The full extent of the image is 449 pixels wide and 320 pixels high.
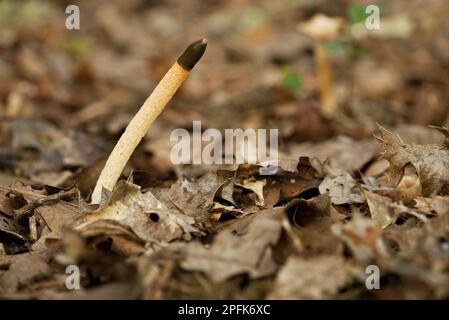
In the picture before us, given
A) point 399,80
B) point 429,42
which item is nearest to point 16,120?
point 399,80

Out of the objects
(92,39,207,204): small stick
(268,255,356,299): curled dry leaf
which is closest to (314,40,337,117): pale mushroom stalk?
(92,39,207,204): small stick

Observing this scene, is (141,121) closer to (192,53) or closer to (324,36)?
(192,53)

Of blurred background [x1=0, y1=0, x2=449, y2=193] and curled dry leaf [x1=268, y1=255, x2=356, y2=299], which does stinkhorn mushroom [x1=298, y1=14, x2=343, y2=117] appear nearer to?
blurred background [x1=0, y1=0, x2=449, y2=193]

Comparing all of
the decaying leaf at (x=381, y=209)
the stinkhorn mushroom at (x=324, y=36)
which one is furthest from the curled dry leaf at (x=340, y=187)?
the stinkhorn mushroom at (x=324, y=36)

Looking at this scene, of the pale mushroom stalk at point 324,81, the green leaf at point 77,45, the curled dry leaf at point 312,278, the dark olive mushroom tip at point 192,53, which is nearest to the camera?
the curled dry leaf at point 312,278

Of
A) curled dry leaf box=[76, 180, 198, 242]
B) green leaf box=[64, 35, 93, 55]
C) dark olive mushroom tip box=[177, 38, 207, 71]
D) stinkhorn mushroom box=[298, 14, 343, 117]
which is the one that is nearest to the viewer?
curled dry leaf box=[76, 180, 198, 242]

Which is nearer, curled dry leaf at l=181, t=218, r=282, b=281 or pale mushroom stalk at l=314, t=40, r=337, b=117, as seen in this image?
curled dry leaf at l=181, t=218, r=282, b=281

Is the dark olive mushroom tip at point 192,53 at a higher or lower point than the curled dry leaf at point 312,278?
higher

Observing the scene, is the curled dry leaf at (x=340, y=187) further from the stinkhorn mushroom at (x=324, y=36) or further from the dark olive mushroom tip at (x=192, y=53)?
the stinkhorn mushroom at (x=324, y=36)
